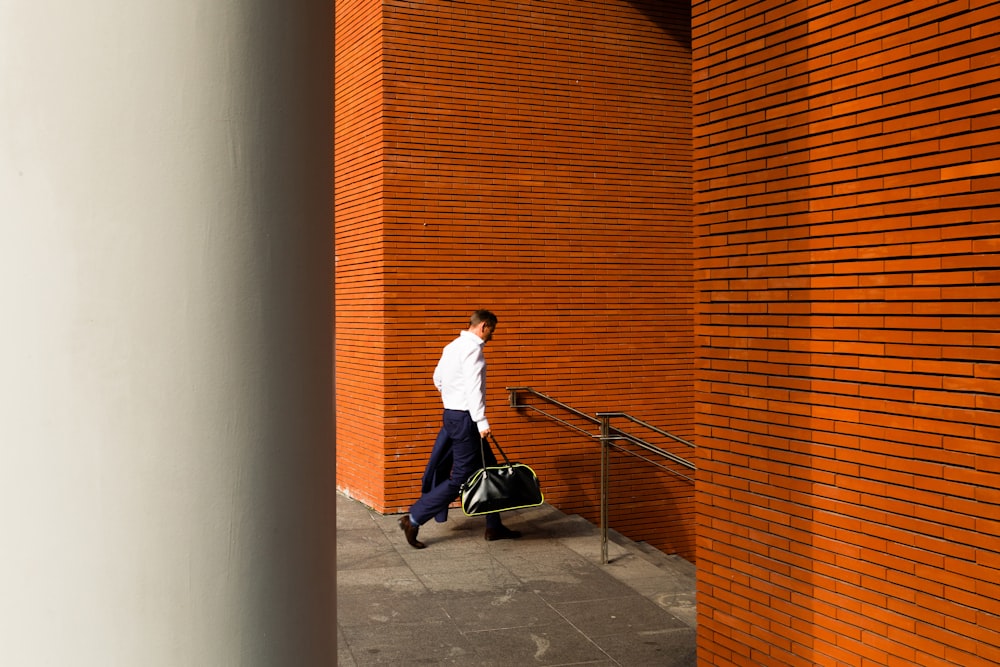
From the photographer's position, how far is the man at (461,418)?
27.4ft

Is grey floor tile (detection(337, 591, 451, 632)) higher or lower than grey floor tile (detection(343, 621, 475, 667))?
lower

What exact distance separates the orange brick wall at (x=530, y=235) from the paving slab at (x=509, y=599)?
1.32 m

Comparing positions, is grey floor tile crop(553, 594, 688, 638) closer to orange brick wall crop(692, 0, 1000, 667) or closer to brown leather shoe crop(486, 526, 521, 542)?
orange brick wall crop(692, 0, 1000, 667)

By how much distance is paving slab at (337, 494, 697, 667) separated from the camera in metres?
5.95

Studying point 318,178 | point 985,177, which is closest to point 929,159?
point 985,177

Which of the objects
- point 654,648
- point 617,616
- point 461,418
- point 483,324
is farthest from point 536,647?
point 483,324

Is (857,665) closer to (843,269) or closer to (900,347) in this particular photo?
(900,347)

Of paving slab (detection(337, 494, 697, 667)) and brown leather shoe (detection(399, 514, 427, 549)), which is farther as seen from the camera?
brown leather shoe (detection(399, 514, 427, 549))

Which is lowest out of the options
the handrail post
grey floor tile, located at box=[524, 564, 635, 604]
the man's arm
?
grey floor tile, located at box=[524, 564, 635, 604]

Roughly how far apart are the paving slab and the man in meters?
0.35

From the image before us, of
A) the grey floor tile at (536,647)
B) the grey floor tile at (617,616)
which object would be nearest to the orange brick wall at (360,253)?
the grey floor tile at (617,616)

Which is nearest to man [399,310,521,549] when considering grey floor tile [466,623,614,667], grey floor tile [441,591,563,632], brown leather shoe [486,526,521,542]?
brown leather shoe [486,526,521,542]

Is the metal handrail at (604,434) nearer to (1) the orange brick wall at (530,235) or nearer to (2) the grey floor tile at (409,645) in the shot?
(1) the orange brick wall at (530,235)

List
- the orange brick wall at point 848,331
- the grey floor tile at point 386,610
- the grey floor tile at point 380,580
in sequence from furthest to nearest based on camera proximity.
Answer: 1. the grey floor tile at point 380,580
2. the grey floor tile at point 386,610
3. the orange brick wall at point 848,331
